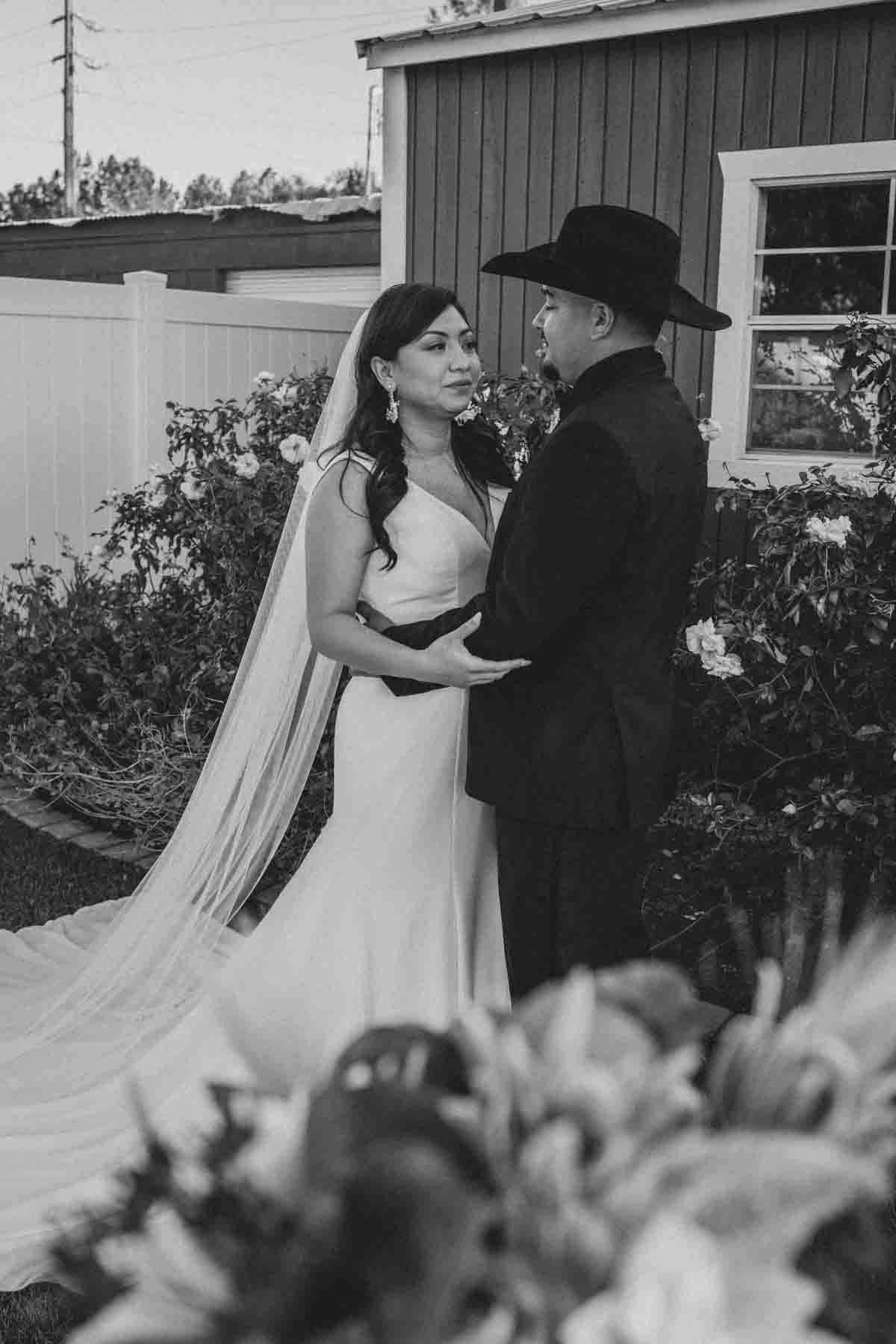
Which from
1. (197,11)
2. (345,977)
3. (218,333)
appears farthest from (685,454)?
(197,11)

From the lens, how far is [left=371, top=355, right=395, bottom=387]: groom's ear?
10.4 ft

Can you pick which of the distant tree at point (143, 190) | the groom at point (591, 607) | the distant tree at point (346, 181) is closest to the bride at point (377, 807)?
the groom at point (591, 607)

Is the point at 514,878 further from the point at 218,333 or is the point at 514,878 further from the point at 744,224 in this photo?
the point at 218,333

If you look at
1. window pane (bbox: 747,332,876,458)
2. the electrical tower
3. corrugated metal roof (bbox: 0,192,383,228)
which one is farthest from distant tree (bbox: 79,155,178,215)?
window pane (bbox: 747,332,876,458)

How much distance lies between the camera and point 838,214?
7.31m

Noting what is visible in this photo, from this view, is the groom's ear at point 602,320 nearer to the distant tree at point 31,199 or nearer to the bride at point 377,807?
the bride at point 377,807

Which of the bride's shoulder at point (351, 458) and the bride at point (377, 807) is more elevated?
the bride's shoulder at point (351, 458)

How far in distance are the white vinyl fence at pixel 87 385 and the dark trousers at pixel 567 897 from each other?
502 centimetres

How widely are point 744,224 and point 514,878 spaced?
531 centimetres

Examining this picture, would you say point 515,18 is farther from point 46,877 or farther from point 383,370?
point 383,370

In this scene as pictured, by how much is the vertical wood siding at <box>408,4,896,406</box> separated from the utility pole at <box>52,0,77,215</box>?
33301mm

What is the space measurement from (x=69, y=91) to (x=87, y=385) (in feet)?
121

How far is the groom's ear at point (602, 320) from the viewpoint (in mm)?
2637

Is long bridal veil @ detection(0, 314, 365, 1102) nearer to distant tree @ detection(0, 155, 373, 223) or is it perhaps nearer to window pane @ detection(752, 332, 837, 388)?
window pane @ detection(752, 332, 837, 388)
